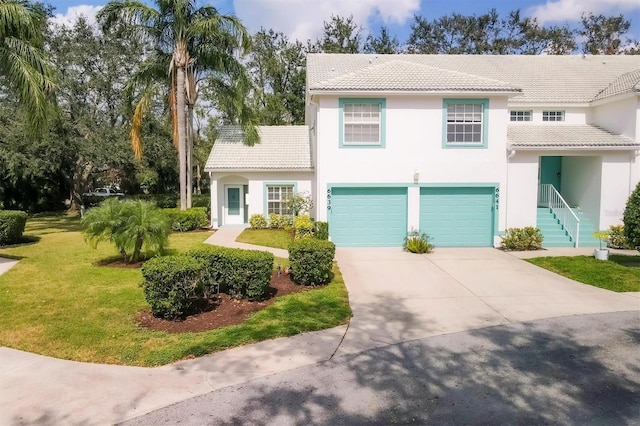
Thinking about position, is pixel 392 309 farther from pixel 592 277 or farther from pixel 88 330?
A: pixel 592 277

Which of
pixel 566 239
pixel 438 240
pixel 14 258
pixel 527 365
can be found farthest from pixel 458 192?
pixel 14 258

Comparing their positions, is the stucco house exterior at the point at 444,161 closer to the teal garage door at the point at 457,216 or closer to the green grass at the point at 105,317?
the teal garage door at the point at 457,216

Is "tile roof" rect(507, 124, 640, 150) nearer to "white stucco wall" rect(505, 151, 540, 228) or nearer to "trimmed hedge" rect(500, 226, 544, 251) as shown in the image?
"white stucco wall" rect(505, 151, 540, 228)

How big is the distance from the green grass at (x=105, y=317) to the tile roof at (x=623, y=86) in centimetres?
1298

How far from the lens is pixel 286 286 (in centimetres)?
958

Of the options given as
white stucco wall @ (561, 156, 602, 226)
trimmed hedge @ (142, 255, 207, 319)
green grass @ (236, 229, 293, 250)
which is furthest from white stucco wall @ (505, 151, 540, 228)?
trimmed hedge @ (142, 255, 207, 319)

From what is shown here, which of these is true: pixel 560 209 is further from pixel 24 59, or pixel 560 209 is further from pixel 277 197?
pixel 24 59

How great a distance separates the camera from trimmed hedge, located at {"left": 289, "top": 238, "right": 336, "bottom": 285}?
31.3ft

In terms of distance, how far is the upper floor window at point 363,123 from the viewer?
49.8ft

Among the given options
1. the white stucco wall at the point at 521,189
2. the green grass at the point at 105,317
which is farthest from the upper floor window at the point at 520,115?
the green grass at the point at 105,317

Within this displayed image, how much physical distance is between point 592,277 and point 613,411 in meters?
7.06

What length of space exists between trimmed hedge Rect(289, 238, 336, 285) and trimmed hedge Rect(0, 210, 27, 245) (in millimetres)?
10930

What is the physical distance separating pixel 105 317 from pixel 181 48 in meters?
14.6

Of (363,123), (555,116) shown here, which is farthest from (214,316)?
(555,116)
